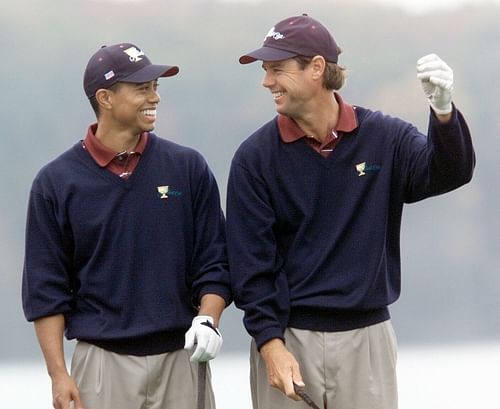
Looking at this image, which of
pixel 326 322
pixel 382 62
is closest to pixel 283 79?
pixel 326 322

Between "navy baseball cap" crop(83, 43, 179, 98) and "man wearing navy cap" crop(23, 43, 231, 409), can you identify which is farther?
"navy baseball cap" crop(83, 43, 179, 98)

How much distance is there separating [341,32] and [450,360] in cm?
130

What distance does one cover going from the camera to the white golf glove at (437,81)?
12.1 ft

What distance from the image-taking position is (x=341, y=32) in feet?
19.5

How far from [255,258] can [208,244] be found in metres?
0.15

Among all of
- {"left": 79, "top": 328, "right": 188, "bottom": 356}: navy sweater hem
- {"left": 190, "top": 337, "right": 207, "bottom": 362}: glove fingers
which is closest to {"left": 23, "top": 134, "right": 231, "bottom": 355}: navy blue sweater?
{"left": 79, "top": 328, "right": 188, "bottom": 356}: navy sweater hem

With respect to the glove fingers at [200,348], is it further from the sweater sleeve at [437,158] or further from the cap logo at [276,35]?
the cap logo at [276,35]

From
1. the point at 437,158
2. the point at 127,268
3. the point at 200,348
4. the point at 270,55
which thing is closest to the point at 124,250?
the point at 127,268

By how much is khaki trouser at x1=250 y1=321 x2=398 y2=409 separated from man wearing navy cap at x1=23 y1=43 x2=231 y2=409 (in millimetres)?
214

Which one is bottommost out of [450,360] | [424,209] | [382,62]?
[450,360]

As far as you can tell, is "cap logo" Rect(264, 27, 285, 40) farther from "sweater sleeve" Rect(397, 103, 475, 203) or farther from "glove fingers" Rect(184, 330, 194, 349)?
"glove fingers" Rect(184, 330, 194, 349)

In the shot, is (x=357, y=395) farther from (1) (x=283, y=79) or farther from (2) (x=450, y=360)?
(2) (x=450, y=360)

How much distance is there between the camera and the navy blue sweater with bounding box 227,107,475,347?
12.9 feet

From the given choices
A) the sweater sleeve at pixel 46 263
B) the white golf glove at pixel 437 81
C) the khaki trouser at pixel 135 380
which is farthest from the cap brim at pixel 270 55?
the khaki trouser at pixel 135 380
